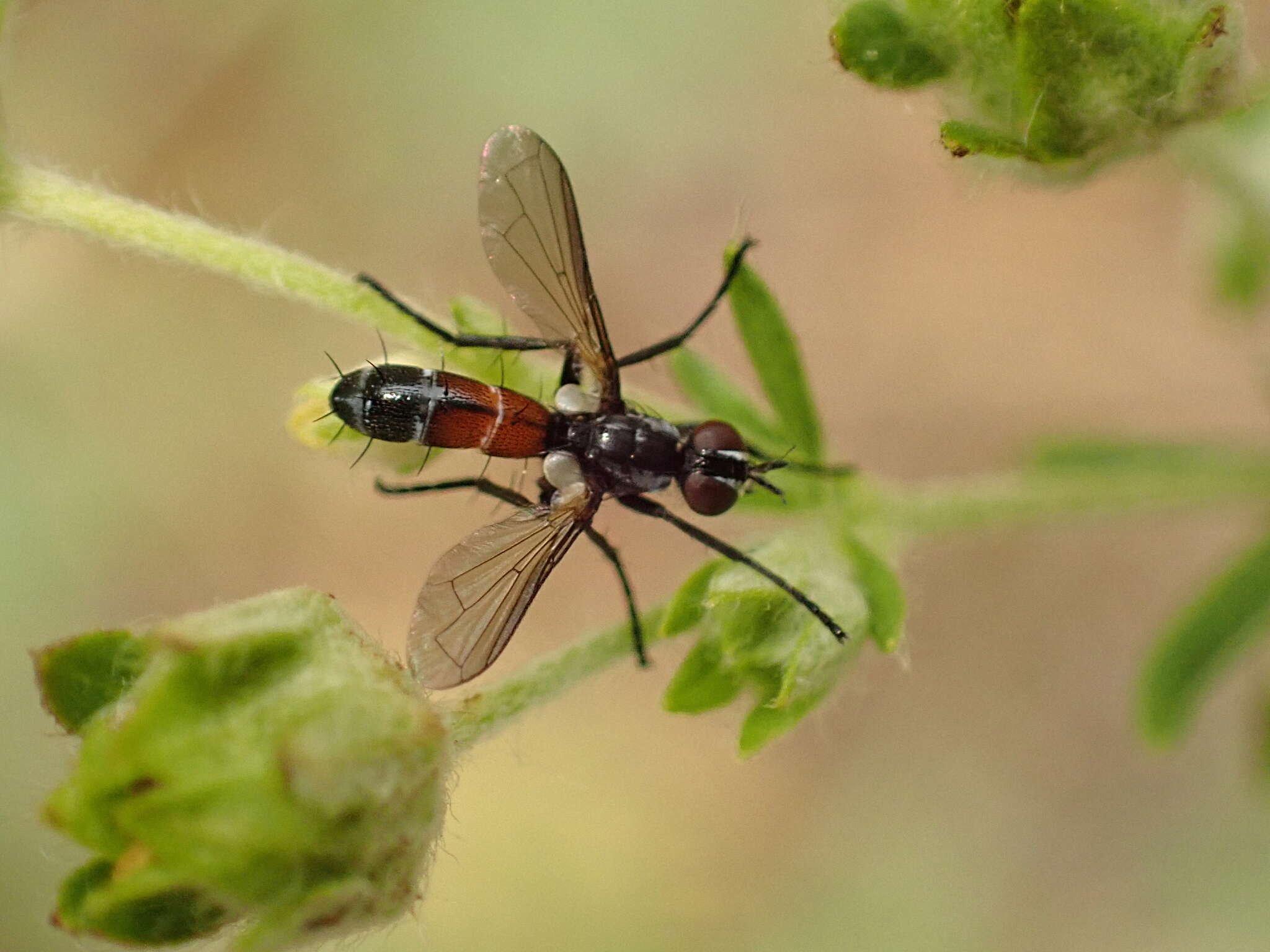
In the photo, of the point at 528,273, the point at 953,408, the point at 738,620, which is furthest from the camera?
the point at 953,408

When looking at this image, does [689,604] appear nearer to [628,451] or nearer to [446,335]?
[628,451]

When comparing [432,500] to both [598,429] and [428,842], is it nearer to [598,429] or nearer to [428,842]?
[598,429]

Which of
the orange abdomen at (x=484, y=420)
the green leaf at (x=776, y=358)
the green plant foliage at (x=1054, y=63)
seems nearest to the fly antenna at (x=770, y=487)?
the green leaf at (x=776, y=358)

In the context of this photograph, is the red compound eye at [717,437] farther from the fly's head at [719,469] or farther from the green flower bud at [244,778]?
the green flower bud at [244,778]

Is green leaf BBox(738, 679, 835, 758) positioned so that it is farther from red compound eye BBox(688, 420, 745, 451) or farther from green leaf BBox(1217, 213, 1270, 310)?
green leaf BBox(1217, 213, 1270, 310)

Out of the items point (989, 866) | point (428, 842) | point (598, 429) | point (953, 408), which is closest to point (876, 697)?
point (989, 866)

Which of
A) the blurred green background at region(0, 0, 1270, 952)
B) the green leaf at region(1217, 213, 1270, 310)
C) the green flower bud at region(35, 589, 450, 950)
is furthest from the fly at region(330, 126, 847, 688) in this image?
the blurred green background at region(0, 0, 1270, 952)
